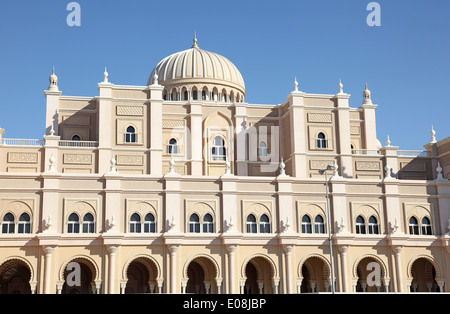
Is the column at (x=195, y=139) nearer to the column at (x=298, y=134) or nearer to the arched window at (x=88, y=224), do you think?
the column at (x=298, y=134)

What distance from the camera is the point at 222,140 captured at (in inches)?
2064

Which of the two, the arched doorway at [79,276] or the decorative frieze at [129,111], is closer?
the arched doorway at [79,276]

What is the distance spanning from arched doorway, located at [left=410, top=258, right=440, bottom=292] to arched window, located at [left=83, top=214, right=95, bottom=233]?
952 inches

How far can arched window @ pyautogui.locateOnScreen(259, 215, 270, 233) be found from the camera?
4408 centimetres

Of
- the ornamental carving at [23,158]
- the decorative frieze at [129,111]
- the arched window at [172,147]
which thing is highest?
the decorative frieze at [129,111]

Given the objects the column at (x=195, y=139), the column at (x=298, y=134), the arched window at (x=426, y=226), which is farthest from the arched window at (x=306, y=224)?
the column at (x=195, y=139)

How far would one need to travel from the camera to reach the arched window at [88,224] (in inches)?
1639

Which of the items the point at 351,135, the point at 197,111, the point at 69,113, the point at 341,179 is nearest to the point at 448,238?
the point at 341,179

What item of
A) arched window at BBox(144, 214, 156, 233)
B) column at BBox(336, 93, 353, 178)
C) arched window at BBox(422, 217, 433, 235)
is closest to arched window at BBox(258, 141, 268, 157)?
column at BBox(336, 93, 353, 178)

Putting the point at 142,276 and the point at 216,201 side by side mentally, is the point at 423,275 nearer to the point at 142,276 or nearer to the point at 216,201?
the point at 216,201

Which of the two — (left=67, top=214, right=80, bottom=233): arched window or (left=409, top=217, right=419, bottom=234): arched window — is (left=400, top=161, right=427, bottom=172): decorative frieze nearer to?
(left=409, top=217, right=419, bottom=234): arched window

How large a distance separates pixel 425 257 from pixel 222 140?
60.5ft

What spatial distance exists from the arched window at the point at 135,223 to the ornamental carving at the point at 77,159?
682 centimetres

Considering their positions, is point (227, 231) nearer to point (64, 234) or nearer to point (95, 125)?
point (64, 234)
